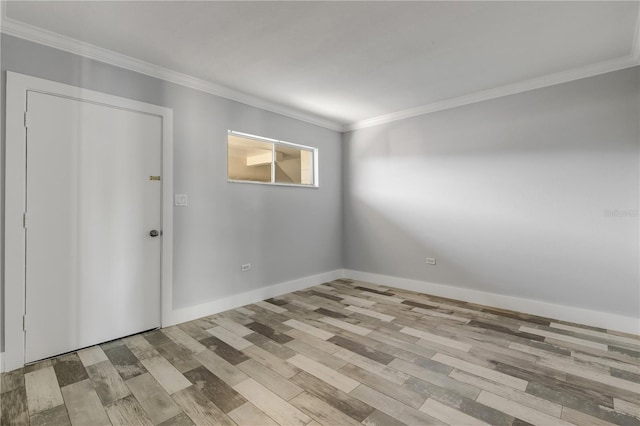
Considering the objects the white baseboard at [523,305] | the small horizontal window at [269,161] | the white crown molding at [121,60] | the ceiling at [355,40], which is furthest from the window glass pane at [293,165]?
the white baseboard at [523,305]

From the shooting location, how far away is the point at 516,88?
3465 mm

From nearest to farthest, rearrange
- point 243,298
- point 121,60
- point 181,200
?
point 121,60
point 181,200
point 243,298

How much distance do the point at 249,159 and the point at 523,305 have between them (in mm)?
3794

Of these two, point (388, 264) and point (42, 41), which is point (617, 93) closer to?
point (388, 264)

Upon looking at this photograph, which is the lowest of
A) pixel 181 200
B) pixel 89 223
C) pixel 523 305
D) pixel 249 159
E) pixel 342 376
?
pixel 342 376

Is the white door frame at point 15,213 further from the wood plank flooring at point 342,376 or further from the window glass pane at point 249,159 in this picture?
the window glass pane at point 249,159

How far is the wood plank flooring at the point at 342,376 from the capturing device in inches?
68.8

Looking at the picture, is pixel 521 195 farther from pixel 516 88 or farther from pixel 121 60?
pixel 121 60

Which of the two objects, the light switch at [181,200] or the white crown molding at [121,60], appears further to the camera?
the light switch at [181,200]

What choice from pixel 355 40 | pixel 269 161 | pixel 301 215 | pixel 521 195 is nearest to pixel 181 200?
pixel 269 161

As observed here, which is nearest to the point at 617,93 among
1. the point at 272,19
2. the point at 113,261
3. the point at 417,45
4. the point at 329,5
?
the point at 417,45

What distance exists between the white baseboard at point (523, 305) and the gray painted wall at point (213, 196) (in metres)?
1.49

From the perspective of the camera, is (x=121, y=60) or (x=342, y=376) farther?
(x=121, y=60)

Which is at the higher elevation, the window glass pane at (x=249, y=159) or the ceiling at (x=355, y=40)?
the ceiling at (x=355, y=40)
